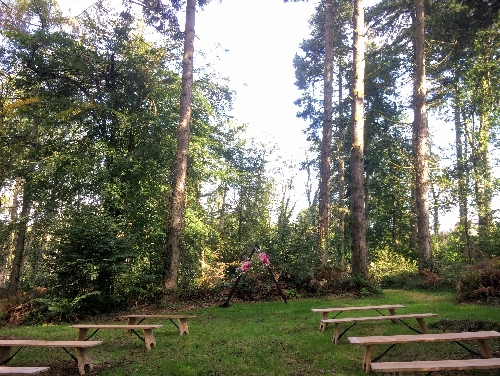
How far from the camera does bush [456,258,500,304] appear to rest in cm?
938

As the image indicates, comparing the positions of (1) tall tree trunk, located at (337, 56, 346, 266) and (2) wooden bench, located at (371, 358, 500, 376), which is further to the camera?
(1) tall tree trunk, located at (337, 56, 346, 266)

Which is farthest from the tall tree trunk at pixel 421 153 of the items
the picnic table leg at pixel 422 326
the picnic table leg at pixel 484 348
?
the picnic table leg at pixel 484 348

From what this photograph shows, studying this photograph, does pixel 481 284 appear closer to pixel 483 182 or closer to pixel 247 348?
pixel 247 348

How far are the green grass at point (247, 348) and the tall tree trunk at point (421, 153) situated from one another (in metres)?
5.15

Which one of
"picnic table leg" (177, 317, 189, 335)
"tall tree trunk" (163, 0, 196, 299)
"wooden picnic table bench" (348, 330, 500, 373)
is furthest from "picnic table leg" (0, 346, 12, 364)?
"tall tree trunk" (163, 0, 196, 299)

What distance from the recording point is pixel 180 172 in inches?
482

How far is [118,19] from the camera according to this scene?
15.6 meters

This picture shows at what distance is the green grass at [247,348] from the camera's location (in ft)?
17.4

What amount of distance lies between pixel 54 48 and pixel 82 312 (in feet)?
31.3

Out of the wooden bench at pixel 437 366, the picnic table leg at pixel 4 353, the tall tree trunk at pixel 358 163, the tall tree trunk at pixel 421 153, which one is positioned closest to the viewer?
the wooden bench at pixel 437 366

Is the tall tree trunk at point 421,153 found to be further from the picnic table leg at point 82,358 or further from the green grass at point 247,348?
the picnic table leg at point 82,358

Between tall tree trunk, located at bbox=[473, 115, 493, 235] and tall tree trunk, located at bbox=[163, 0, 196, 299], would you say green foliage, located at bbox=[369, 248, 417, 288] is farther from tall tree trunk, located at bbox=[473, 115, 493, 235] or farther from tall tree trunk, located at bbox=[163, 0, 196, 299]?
tall tree trunk, located at bbox=[163, 0, 196, 299]

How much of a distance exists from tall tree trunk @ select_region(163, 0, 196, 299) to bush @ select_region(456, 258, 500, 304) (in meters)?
7.98

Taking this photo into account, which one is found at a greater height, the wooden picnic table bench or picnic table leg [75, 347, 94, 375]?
the wooden picnic table bench
